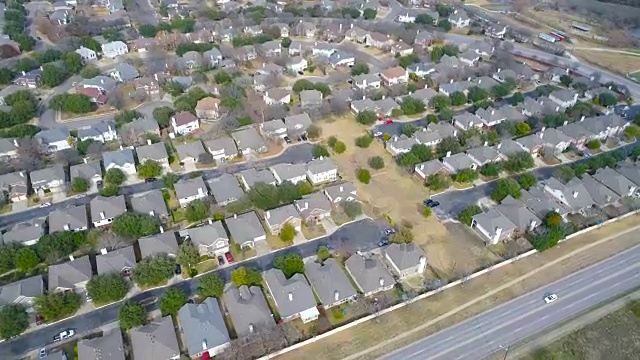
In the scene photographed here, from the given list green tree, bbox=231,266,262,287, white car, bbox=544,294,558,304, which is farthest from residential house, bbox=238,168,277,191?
white car, bbox=544,294,558,304

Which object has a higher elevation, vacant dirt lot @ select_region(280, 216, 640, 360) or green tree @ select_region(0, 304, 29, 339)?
green tree @ select_region(0, 304, 29, 339)

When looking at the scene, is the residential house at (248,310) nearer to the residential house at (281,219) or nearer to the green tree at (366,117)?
the residential house at (281,219)

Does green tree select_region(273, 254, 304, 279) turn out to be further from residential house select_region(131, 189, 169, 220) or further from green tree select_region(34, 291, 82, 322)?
green tree select_region(34, 291, 82, 322)

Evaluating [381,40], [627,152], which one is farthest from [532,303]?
[381,40]

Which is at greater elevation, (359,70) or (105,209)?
(359,70)

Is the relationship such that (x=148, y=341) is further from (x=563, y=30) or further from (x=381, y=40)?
(x=563, y=30)

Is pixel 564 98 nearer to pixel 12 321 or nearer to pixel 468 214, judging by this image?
pixel 468 214

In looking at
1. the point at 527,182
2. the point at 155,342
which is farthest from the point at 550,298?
the point at 155,342
